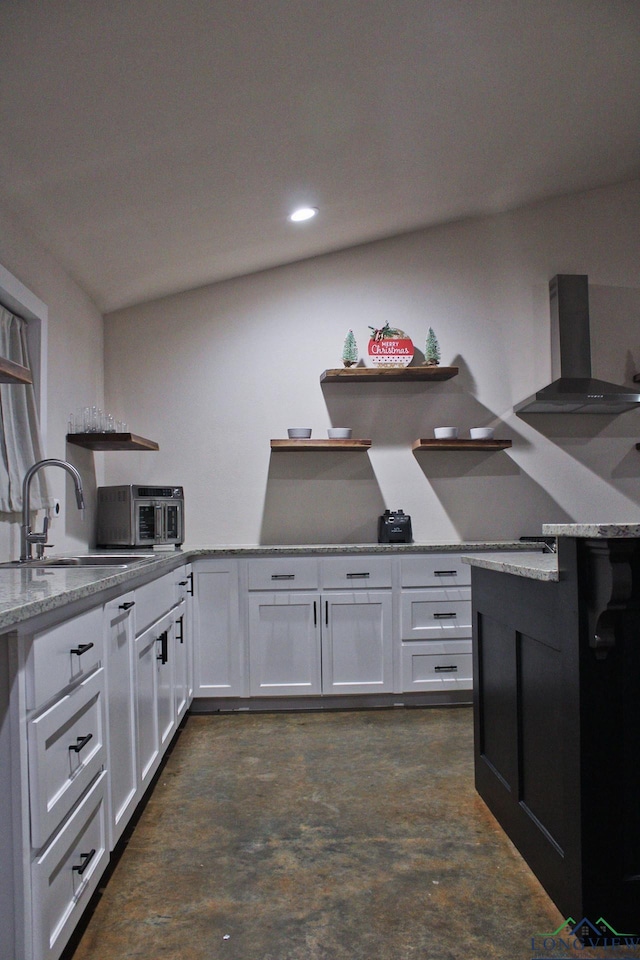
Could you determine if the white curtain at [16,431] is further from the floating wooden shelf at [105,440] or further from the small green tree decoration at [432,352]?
the small green tree decoration at [432,352]

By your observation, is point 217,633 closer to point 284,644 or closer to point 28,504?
point 284,644

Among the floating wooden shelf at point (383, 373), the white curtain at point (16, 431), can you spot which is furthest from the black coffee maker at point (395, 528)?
the white curtain at point (16, 431)

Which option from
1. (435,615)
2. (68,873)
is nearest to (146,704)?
(68,873)

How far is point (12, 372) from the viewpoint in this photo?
6.24 feet

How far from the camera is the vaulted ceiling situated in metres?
2.17

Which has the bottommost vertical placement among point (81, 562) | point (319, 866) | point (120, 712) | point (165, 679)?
point (319, 866)

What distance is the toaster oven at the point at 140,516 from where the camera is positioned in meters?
3.77

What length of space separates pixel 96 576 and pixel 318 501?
253 cm

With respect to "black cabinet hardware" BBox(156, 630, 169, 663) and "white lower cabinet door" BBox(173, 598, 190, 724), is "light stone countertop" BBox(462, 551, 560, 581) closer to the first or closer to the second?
"black cabinet hardware" BBox(156, 630, 169, 663)

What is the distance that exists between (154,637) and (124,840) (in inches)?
27.9

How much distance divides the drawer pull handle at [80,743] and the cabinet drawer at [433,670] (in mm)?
2345

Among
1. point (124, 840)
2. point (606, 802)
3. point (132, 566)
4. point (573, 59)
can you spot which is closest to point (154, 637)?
point (132, 566)

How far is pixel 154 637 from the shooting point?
2.71 meters

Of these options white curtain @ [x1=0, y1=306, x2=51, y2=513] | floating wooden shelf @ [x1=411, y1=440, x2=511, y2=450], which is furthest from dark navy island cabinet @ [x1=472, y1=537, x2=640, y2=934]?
floating wooden shelf @ [x1=411, y1=440, x2=511, y2=450]
